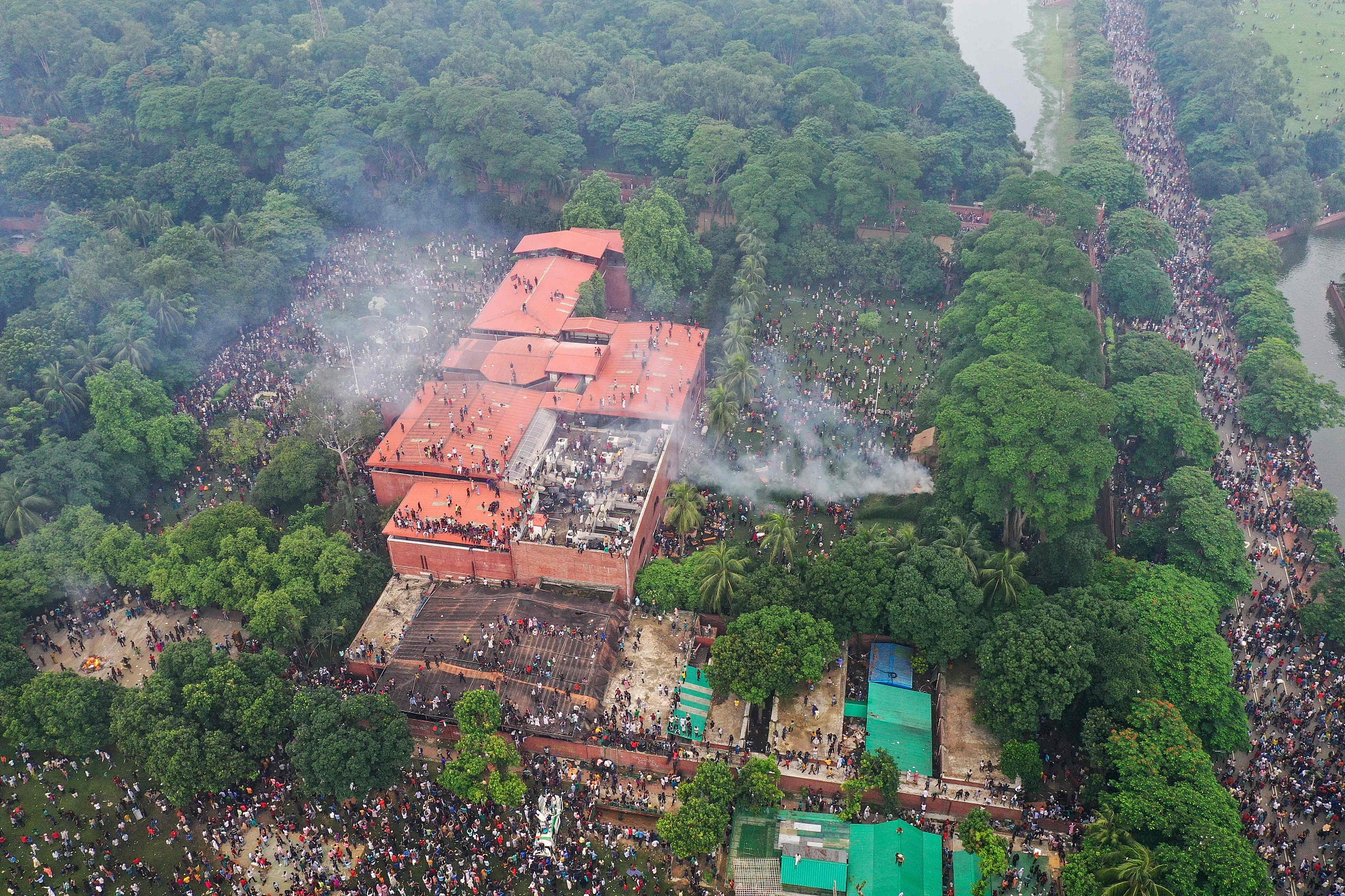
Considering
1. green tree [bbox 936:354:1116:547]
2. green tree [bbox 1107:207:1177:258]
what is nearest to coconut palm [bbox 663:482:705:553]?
green tree [bbox 936:354:1116:547]

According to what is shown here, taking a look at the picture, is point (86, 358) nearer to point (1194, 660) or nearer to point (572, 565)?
point (572, 565)

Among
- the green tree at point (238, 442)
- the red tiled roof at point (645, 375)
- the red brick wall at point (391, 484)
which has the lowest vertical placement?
the green tree at point (238, 442)

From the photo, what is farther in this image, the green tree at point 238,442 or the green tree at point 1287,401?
the green tree at point 1287,401

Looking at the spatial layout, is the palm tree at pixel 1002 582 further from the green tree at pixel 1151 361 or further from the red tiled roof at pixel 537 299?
the red tiled roof at pixel 537 299

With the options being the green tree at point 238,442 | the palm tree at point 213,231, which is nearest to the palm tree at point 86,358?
the green tree at point 238,442

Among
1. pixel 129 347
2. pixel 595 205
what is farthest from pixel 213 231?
pixel 595 205

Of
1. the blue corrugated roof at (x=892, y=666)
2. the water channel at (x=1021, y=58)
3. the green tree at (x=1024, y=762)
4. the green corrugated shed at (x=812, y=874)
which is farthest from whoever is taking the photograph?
the water channel at (x=1021, y=58)
